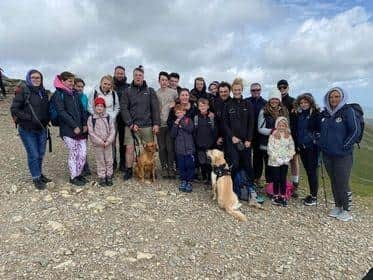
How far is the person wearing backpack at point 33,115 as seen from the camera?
9.02 metres

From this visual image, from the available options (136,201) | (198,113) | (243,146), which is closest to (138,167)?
(136,201)

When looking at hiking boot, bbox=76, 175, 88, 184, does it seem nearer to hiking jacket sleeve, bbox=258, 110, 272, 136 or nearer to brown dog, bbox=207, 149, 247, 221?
brown dog, bbox=207, 149, 247, 221

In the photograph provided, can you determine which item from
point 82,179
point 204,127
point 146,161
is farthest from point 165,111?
point 82,179

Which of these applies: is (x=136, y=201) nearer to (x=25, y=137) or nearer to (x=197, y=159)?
(x=197, y=159)

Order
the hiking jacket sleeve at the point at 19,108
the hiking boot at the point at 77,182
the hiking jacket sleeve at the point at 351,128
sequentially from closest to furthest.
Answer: the hiking jacket sleeve at the point at 351,128
the hiking jacket sleeve at the point at 19,108
the hiking boot at the point at 77,182

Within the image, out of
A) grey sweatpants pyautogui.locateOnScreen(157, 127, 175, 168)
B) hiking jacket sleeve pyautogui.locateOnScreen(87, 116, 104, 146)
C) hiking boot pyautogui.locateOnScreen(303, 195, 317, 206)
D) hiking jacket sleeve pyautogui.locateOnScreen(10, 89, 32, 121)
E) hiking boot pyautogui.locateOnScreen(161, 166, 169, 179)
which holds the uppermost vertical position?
hiking jacket sleeve pyautogui.locateOnScreen(10, 89, 32, 121)

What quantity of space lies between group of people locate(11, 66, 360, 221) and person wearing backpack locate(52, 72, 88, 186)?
0.08 ft

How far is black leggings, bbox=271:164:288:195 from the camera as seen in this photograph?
32.3 feet

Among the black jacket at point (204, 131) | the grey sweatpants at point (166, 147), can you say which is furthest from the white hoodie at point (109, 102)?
the black jacket at point (204, 131)

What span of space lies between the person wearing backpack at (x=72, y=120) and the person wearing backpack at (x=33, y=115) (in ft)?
1.19

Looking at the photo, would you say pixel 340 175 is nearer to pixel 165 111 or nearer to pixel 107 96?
pixel 165 111

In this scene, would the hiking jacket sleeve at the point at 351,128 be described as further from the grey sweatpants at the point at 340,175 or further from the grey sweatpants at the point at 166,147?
the grey sweatpants at the point at 166,147

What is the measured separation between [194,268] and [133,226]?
1.85 metres

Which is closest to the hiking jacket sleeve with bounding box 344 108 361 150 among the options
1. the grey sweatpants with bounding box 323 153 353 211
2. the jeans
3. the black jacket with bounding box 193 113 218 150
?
the grey sweatpants with bounding box 323 153 353 211
